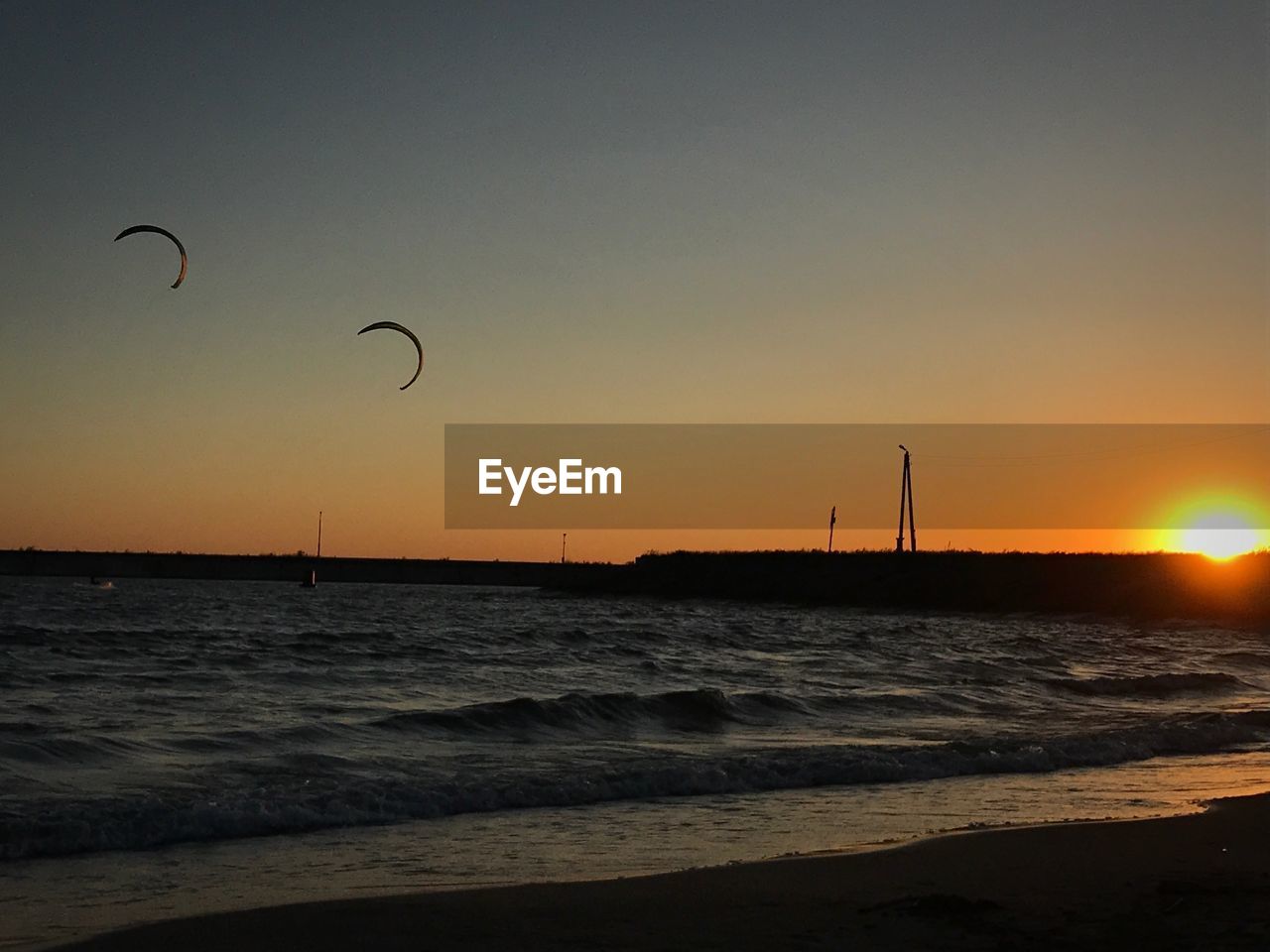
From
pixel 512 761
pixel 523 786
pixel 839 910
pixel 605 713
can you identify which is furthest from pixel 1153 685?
pixel 839 910

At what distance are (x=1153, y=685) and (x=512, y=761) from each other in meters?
17.4

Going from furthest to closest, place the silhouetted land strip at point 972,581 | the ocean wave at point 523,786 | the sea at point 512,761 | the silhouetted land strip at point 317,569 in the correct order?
the silhouetted land strip at point 317,569, the silhouetted land strip at point 972,581, the ocean wave at point 523,786, the sea at point 512,761

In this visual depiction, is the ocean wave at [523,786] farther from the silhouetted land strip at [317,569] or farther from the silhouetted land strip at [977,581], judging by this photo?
the silhouetted land strip at [317,569]

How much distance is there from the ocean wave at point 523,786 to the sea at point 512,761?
35 millimetres

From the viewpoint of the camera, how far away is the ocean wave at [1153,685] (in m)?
26.3

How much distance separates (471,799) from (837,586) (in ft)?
292

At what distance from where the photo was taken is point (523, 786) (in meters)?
12.6

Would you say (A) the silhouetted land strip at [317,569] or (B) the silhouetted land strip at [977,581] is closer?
(B) the silhouetted land strip at [977,581]

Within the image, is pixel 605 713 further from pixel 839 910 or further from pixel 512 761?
pixel 839 910

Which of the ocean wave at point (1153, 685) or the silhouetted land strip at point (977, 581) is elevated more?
the silhouetted land strip at point (977, 581)

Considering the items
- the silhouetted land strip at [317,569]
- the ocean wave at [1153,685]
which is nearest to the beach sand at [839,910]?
the ocean wave at [1153,685]

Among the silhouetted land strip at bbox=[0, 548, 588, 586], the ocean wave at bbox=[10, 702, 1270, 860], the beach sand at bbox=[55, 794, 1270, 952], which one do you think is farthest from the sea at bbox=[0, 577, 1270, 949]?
the silhouetted land strip at bbox=[0, 548, 588, 586]

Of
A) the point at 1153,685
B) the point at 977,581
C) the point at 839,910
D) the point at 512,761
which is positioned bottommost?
the point at 1153,685

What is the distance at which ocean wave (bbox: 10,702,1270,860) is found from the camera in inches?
399
